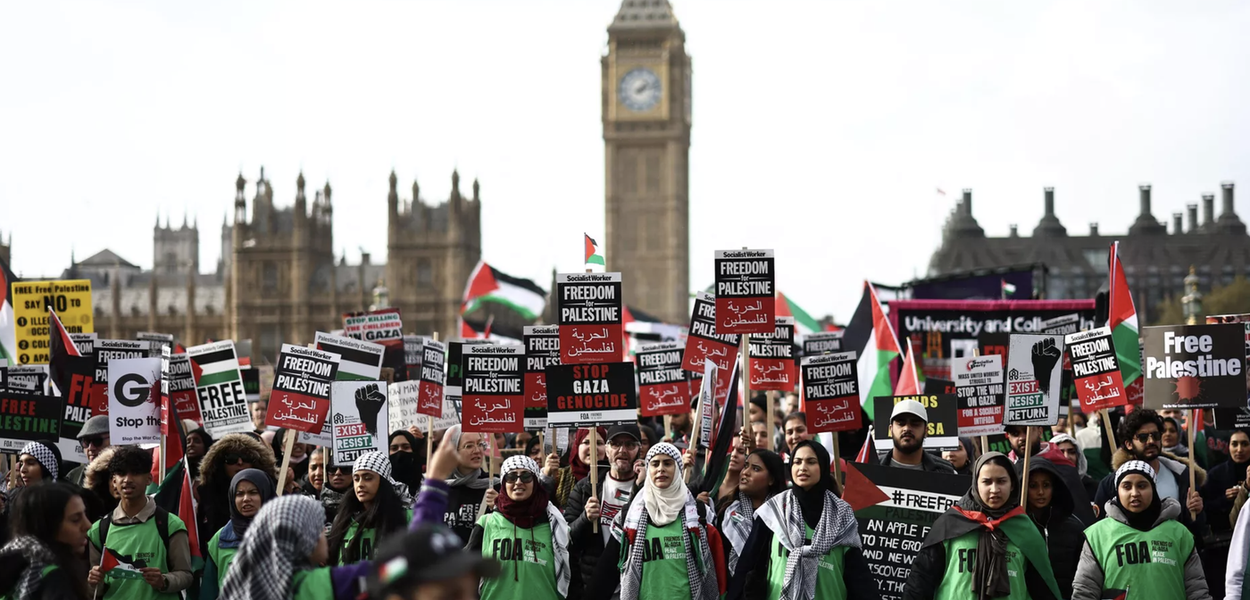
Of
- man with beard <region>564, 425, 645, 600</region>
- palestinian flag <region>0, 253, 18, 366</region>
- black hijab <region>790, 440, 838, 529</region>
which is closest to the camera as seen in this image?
black hijab <region>790, 440, 838, 529</region>

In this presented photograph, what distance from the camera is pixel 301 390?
8.98 meters

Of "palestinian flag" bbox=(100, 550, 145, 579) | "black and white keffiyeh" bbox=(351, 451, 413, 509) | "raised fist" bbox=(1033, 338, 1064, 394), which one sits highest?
"raised fist" bbox=(1033, 338, 1064, 394)

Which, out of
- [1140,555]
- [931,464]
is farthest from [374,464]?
[1140,555]

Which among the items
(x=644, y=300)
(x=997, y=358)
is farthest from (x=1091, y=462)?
(x=644, y=300)

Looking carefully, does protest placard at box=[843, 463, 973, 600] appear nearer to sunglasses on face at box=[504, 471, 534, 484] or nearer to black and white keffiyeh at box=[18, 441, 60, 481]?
sunglasses on face at box=[504, 471, 534, 484]

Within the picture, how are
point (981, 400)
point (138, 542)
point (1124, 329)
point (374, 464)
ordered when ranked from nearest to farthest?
point (138, 542)
point (374, 464)
point (981, 400)
point (1124, 329)

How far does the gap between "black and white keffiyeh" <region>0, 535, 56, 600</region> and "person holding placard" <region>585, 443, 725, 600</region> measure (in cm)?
236

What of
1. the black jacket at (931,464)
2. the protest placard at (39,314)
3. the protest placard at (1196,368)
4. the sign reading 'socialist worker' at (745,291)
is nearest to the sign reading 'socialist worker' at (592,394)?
the sign reading 'socialist worker' at (745,291)

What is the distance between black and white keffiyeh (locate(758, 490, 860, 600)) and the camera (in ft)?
20.4

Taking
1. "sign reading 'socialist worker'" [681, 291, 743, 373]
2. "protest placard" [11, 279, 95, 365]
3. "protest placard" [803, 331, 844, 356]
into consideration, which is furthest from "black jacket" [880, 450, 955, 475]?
"protest placard" [11, 279, 95, 365]

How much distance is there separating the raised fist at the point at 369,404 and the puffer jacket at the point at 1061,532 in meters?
3.48

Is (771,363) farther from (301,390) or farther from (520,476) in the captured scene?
(520,476)

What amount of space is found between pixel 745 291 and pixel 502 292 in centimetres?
1720

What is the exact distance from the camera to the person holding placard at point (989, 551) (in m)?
5.78
